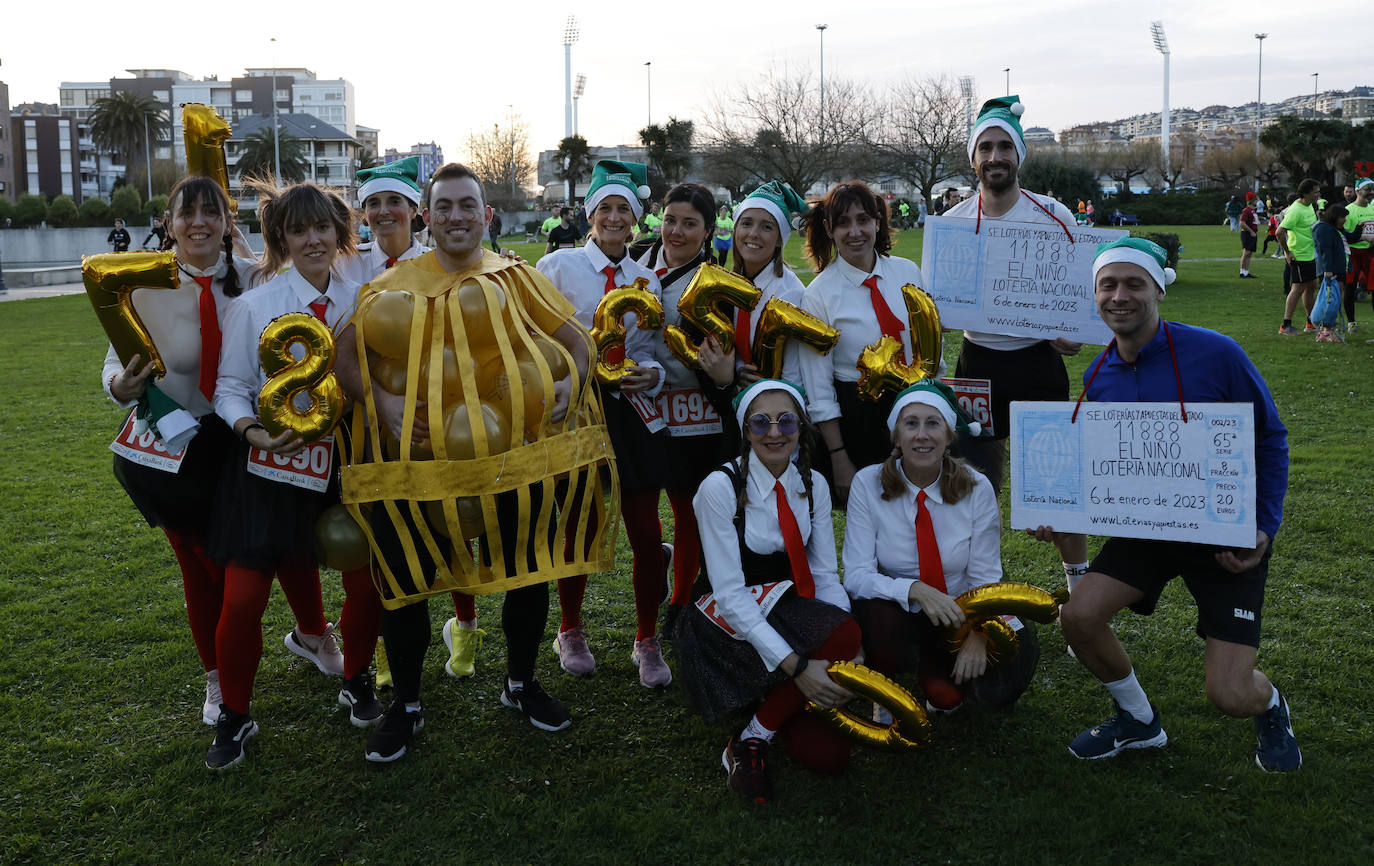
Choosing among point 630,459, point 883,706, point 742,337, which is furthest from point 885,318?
point 883,706

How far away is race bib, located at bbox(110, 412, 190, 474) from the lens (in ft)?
11.6

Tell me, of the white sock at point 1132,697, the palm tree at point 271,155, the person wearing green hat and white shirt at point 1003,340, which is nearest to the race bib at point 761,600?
the person wearing green hat and white shirt at point 1003,340

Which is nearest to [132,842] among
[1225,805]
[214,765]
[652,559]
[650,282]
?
[214,765]

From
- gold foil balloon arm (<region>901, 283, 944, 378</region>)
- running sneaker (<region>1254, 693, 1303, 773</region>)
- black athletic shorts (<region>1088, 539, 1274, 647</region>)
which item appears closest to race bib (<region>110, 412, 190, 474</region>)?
gold foil balloon arm (<region>901, 283, 944, 378</region>)

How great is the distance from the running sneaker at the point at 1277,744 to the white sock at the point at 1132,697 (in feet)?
1.16

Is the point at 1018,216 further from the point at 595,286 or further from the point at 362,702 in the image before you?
the point at 362,702

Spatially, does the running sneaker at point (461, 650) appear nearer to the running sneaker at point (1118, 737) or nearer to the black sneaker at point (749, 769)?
the black sneaker at point (749, 769)

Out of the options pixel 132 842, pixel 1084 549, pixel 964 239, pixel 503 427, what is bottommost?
pixel 132 842

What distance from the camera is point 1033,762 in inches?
141

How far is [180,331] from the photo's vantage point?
3572 millimetres

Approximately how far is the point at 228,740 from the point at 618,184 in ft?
8.52

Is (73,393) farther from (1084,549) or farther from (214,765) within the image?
(1084,549)

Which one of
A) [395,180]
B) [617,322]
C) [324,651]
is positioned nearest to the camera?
[617,322]

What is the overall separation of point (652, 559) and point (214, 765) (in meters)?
1.80
